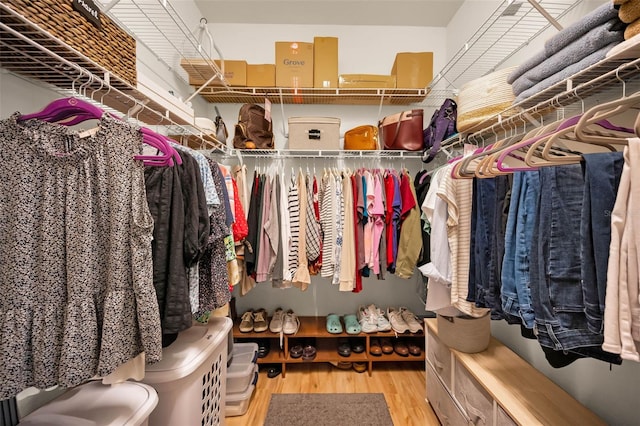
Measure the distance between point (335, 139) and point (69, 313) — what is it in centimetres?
196

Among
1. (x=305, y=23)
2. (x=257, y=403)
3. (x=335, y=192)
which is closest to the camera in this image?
(x=257, y=403)

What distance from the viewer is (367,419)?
1.76m

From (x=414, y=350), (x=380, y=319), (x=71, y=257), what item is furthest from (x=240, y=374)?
(x=71, y=257)

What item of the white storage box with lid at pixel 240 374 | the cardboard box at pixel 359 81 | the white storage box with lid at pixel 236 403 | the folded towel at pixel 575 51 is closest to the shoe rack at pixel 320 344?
the white storage box with lid at pixel 240 374

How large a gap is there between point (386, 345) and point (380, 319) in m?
0.21

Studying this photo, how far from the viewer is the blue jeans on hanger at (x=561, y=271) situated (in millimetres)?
709

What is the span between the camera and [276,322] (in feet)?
7.61

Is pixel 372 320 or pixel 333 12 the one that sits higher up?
pixel 333 12

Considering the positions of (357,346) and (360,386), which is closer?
(360,386)

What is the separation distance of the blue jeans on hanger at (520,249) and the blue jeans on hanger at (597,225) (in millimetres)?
180

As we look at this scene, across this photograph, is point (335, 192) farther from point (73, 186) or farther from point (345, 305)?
point (73, 186)

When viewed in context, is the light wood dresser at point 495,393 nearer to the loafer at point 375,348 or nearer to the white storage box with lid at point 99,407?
the loafer at point 375,348

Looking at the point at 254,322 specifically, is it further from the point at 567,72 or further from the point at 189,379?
the point at 567,72

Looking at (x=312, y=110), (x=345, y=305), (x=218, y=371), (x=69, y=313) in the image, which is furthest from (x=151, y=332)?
(x=312, y=110)
